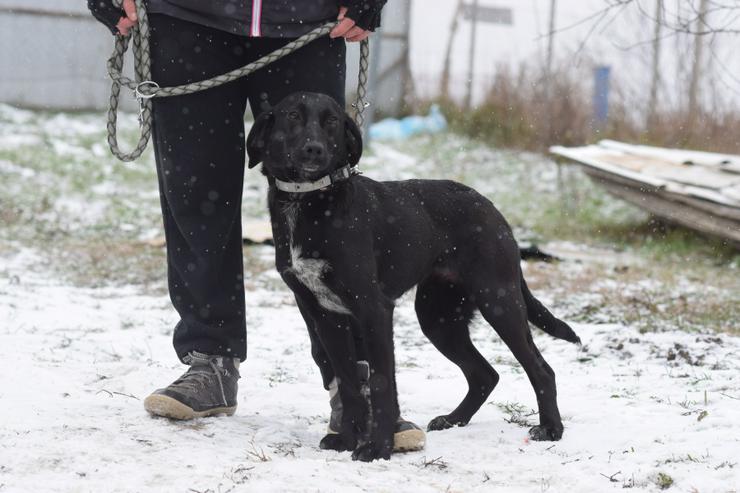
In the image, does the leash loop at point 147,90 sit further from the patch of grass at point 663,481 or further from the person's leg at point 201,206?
the patch of grass at point 663,481

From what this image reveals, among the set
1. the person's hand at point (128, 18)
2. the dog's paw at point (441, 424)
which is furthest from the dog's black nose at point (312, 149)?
the dog's paw at point (441, 424)

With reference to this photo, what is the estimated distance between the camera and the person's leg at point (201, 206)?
3.01 metres

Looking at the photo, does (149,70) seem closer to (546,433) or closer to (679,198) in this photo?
(546,433)

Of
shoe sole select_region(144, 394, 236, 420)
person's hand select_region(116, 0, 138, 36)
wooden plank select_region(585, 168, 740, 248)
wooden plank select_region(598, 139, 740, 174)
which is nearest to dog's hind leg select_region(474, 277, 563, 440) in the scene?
shoe sole select_region(144, 394, 236, 420)

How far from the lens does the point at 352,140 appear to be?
287 cm

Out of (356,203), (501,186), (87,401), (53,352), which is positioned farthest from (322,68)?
(501,186)

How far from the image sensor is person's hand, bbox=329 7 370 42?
2898 millimetres

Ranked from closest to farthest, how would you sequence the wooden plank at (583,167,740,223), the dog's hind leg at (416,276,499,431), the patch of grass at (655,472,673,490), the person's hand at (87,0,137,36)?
1. the patch of grass at (655,472,673,490)
2. the person's hand at (87,0,137,36)
3. the dog's hind leg at (416,276,499,431)
4. the wooden plank at (583,167,740,223)

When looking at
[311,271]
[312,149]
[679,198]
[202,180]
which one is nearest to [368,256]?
[311,271]

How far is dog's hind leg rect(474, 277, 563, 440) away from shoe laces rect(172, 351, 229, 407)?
0.95m

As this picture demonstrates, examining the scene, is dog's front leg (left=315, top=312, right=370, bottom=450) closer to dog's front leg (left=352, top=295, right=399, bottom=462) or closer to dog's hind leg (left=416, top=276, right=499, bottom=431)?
dog's front leg (left=352, top=295, right=399, bottom=462)

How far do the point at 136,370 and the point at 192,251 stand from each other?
878 mm

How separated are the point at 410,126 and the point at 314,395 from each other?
35.9 ft

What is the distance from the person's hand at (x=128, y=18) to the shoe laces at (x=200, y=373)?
1.14 meters
